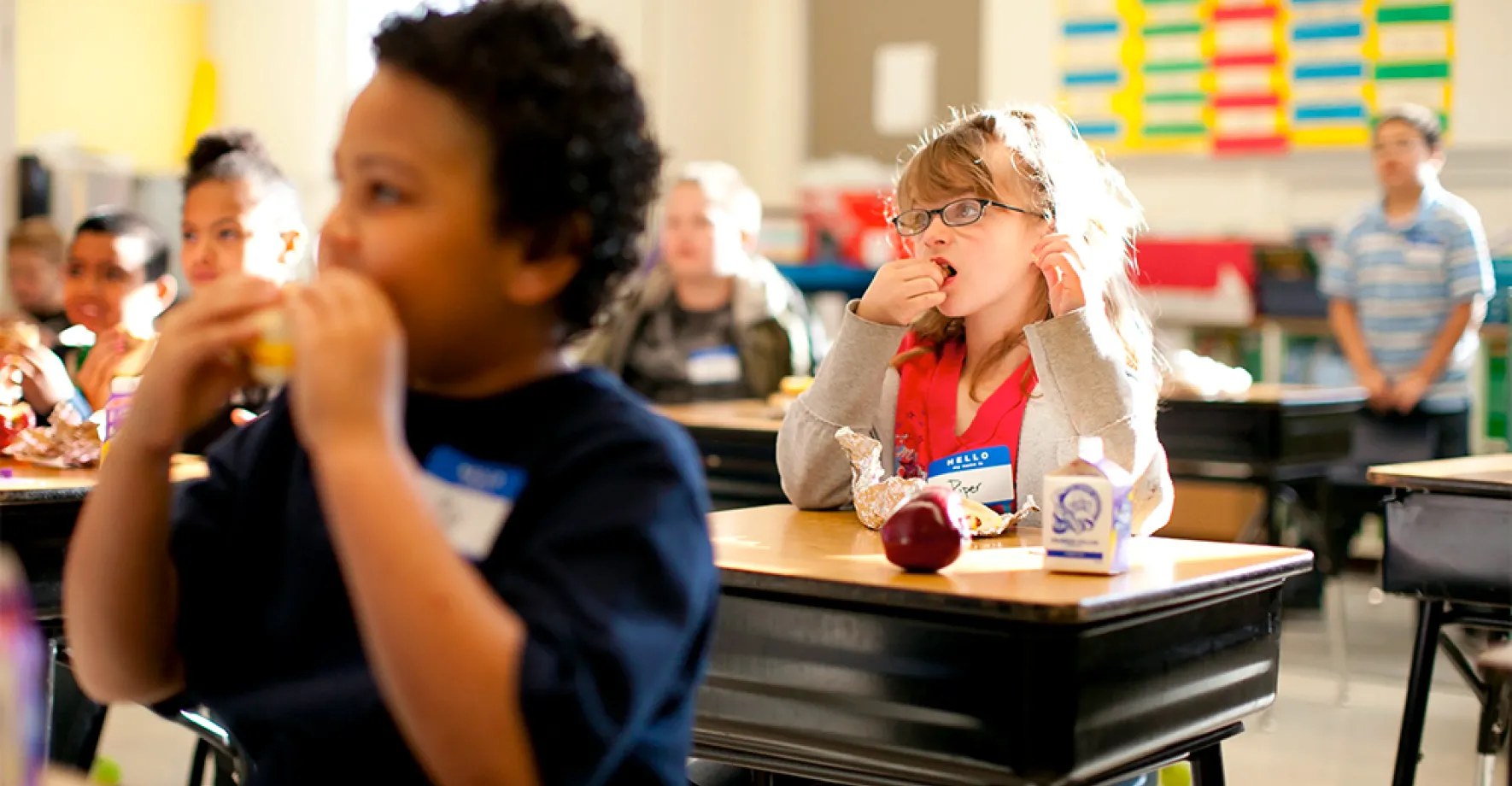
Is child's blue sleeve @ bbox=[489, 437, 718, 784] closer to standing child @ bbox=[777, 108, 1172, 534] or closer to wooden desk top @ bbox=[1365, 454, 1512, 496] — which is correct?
standing child @ bbox=[777, 108, 1172, 534]

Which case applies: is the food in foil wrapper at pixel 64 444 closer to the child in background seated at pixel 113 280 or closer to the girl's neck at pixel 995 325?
the child in background seated at pixel 113 280

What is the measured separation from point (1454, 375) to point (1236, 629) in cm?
423

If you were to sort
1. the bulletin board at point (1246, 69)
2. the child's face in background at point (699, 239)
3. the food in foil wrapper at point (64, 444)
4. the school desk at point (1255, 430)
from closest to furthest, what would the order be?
the food in foil wrapper at point (64, 444), the school desk at point (1255, 430), the child's face in background at point (699, 239), the bulletin board at point (1246, 69)

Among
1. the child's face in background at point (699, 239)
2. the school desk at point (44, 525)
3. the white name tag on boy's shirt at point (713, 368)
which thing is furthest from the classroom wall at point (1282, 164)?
the school desk at point (44, 525)

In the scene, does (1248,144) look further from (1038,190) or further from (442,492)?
(442,492)

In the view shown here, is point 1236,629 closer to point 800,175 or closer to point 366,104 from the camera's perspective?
point 366,104

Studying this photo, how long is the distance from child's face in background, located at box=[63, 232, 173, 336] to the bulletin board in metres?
4.91

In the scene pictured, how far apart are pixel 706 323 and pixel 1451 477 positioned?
2.65 metres

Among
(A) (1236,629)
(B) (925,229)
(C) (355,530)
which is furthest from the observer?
(B) (925,229)

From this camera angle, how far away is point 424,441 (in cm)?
102

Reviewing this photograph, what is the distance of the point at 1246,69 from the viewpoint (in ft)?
22.5

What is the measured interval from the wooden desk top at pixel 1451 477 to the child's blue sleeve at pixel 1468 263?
2.85 metres

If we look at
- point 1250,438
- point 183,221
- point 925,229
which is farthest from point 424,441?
point 1250,438

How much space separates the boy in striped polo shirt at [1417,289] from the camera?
542cm
